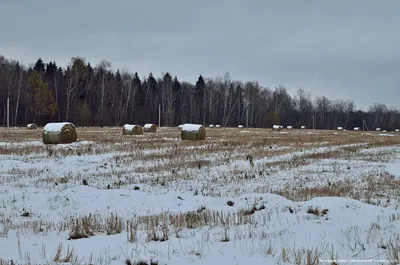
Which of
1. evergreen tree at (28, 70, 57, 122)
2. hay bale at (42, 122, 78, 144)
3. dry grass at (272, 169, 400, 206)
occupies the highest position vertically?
evergreen tree at (28, 70, 57, 122)

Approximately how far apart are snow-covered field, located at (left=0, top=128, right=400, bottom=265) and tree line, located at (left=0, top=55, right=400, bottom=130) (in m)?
54.6

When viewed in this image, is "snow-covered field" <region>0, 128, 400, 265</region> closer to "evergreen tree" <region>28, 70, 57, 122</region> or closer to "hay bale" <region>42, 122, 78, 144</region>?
"hay bale" <region>42, 122, 78, 144</region>

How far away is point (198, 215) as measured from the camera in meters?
6.12

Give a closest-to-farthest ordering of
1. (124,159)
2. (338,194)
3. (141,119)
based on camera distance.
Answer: (338,194) → (124,159) → (141,119)

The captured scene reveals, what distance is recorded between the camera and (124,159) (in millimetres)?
14617

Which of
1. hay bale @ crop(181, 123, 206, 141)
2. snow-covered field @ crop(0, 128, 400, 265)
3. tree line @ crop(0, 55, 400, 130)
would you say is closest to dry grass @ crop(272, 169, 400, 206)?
snow-covered field @ crop(0, 128, 400, 265)

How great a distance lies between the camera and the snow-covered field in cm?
415

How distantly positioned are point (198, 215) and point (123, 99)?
2946 inches

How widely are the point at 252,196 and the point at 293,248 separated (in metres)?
3.11

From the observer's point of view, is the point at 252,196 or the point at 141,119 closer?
the point at 252,196

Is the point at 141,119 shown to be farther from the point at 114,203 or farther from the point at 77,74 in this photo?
the point at 114,203

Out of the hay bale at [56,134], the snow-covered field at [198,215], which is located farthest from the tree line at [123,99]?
the snow-covered field at [198,215]

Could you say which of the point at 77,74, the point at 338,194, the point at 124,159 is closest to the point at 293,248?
the point at 338,194

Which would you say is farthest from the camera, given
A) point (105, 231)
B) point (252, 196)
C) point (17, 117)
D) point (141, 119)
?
point (141, 119)
